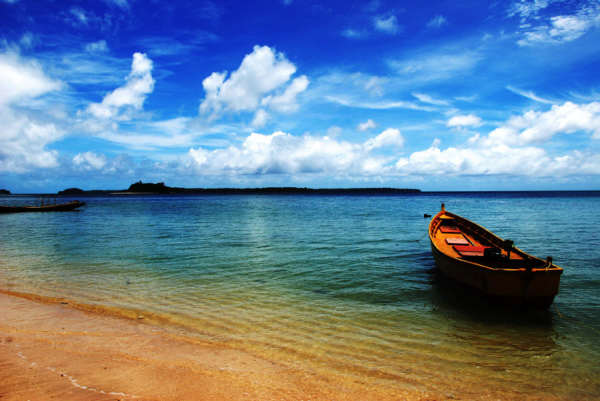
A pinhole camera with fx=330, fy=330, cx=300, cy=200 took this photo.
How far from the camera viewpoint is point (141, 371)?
18.6 ft

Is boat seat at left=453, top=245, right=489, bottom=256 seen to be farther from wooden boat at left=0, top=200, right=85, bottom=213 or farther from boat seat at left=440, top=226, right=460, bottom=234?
wooden boat at left=0, top=200, right=85, bottom=213

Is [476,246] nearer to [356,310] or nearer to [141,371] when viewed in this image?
[356,310]

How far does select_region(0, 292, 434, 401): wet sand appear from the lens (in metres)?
5.01

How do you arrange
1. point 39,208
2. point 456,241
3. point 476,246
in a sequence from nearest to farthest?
point 476,246 < point 456,241 < point 39,208

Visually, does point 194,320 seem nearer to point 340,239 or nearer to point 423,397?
point 423,397

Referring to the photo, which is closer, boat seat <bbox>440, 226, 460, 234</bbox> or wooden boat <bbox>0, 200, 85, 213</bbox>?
boat seat <bbox>440, 226, 460, 234</bbox>

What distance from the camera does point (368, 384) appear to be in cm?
558

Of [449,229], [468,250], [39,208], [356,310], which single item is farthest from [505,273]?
[39,208]

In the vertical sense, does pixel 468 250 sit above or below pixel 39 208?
below

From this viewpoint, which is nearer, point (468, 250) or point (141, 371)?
point (141, 371)

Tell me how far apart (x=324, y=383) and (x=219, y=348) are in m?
2.48

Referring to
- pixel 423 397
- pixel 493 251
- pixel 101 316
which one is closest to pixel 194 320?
pixel 101 316

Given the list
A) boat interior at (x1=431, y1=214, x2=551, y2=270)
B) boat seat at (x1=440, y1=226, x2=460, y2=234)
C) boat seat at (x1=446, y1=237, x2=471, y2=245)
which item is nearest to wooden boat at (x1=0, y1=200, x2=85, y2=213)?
boat seat at (x1=440, y1=226, x2=460, y2=234)

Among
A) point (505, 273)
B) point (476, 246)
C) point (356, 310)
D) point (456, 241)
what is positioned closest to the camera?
point (505, 273)
